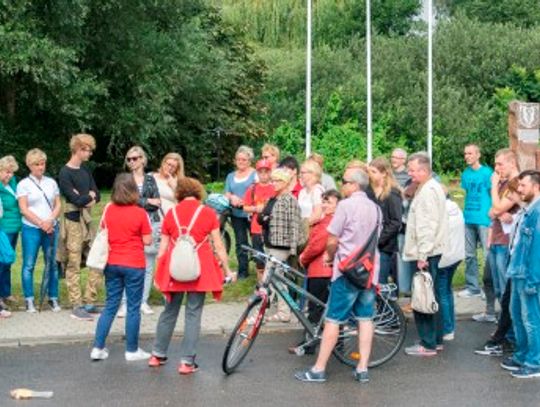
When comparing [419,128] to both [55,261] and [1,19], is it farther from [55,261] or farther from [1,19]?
[55,261]

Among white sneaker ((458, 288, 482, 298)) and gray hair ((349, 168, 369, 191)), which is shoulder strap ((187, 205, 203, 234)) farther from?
white sneaker ((458, 288, 482, 298))

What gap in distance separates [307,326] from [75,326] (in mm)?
2874

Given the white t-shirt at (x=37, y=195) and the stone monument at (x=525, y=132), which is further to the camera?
the stone monument at (x=525, y=132)

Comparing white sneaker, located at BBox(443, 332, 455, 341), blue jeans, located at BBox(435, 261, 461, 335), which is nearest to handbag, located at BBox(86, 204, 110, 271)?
blue jeans, located at BBox(435, 261, 461, 335)

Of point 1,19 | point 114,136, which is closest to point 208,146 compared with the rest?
point 114,136

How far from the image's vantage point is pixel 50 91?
3103 cm

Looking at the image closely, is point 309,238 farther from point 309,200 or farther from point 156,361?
point 156,361

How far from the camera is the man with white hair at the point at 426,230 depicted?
9.53 metres

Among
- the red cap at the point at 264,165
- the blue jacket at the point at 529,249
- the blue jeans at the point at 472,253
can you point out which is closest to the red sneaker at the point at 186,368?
the blue jacket at the point at 529,249

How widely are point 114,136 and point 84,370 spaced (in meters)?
27.2

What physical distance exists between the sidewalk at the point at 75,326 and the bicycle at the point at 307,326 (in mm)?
1521

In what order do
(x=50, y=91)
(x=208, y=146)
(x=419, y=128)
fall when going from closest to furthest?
(x=50, y=91), (x=208, y=146), (x=419, y=128)

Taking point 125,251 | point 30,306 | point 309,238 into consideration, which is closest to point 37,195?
A: point 30,306

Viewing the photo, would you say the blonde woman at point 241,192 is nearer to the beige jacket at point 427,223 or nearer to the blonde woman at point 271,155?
the blonde woman at point 271,155
